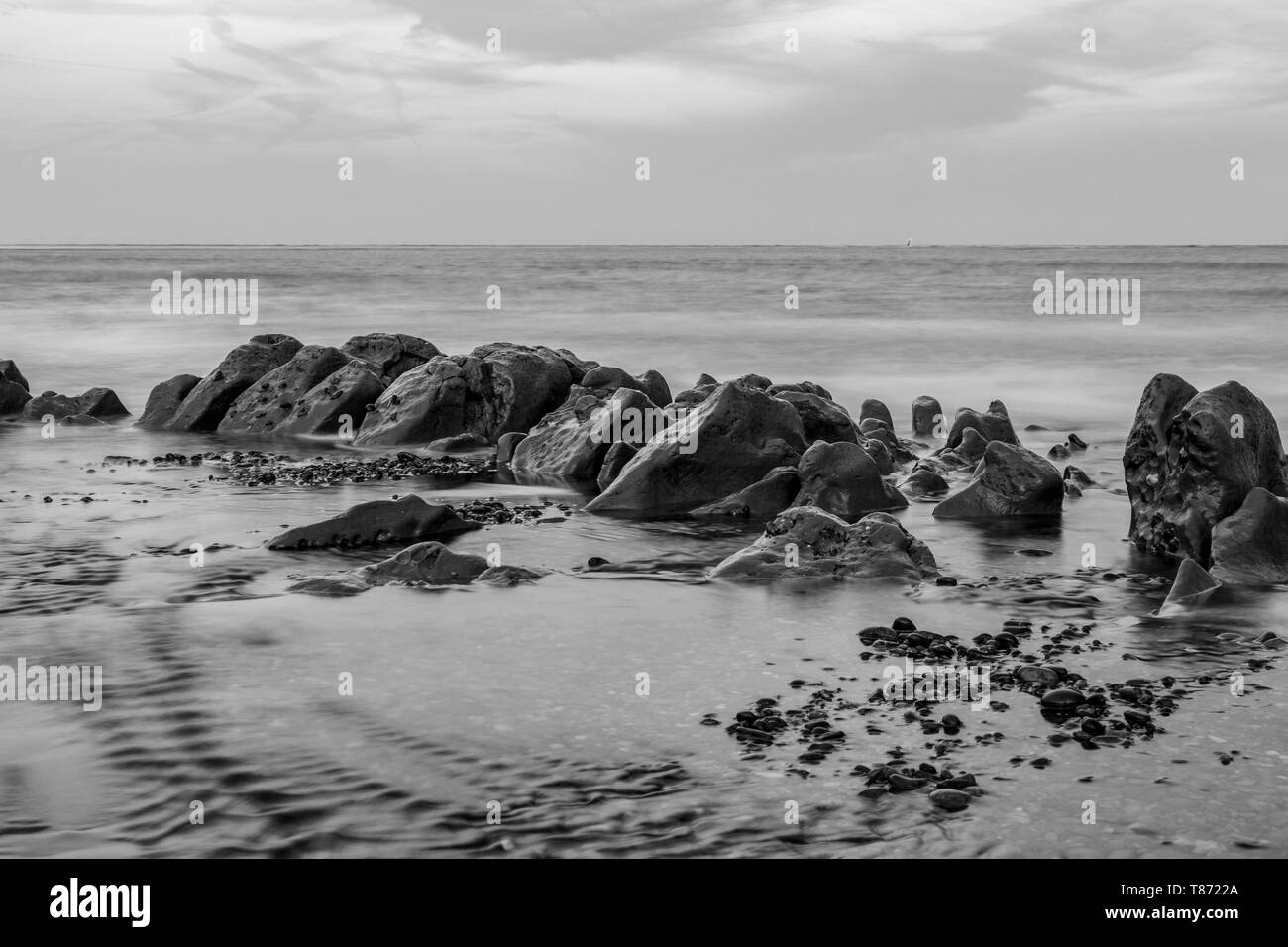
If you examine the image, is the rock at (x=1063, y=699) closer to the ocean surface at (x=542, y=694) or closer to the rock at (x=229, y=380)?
the ocean surface at (x=542, y=694)

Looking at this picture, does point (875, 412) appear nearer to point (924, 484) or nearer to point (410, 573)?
point (924, 484)

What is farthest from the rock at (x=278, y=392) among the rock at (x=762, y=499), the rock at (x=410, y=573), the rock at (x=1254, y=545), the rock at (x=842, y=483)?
the rock at (x=1254, y=545)

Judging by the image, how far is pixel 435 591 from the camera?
871 cm

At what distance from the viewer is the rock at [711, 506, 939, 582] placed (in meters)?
9.02

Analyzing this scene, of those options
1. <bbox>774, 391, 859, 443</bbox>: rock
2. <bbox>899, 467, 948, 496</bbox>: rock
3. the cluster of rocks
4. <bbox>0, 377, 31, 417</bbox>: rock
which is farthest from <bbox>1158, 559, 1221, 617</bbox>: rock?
<bbox>0, 377, 31, 417</bbox>: rock

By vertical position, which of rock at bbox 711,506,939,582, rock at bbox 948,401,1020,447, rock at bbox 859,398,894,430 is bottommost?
rock at bbox 711,506,939,582

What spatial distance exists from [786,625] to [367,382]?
437 inches

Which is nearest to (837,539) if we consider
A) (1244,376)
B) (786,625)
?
(786,625)

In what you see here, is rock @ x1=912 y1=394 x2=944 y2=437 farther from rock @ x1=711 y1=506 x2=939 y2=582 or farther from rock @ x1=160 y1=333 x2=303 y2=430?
rock @ x1=160 y1=333 x2=303 y2=430

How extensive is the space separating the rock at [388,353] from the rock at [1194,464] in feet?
37.6

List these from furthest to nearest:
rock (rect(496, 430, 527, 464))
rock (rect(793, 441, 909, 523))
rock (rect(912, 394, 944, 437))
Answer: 1. rock (rect(912, 394, 944, 437))
2. rock (rect(496, 430, 527, 464))
3. rock (rect(793, 441, 909, 523))

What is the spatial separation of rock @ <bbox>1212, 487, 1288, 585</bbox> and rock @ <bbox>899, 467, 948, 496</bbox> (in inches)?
147
